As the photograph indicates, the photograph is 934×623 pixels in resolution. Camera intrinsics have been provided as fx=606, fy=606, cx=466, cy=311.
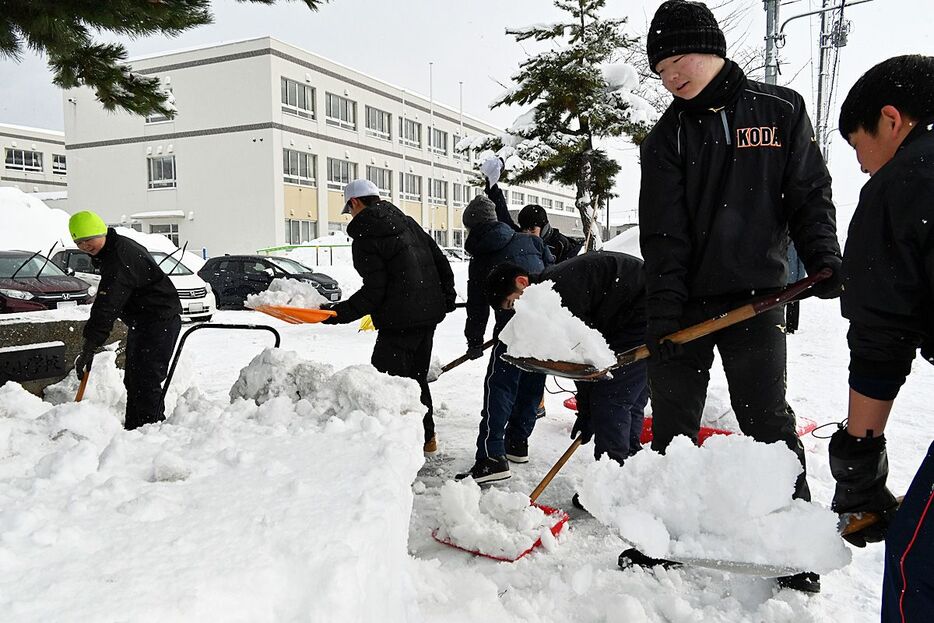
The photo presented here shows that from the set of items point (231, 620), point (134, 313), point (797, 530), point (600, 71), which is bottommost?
point (797, 530)

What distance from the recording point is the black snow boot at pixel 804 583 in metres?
2.28

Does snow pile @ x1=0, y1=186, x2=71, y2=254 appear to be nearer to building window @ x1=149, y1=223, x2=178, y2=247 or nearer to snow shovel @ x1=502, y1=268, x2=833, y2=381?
building window @ x1=149, y1=223, x2=178, y2=247

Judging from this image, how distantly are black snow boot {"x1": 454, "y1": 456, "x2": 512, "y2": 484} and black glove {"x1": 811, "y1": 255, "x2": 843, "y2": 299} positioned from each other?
202cm

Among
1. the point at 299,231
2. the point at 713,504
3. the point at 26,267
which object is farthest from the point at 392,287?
the point at 299,231

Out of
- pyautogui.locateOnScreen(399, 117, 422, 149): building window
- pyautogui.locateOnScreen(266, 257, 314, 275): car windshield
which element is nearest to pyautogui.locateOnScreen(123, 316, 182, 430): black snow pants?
pyautogui.locateOnScreen(266, 257, 314, 275): car windshield

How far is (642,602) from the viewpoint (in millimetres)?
2268

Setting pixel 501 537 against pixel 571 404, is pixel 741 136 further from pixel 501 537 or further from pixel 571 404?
pixel 571 404

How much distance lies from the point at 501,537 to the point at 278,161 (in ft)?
98.9

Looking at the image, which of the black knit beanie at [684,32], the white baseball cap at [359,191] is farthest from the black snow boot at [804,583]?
the white baseball cap at [359,191]

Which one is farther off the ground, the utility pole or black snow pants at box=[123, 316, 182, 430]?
the utility pole

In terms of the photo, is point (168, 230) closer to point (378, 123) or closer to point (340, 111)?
point (340, 111)

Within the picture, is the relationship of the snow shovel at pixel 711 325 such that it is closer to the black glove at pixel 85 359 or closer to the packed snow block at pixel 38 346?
the black glove at pixel 85 359

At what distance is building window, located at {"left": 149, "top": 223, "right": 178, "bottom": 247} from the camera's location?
104 ft

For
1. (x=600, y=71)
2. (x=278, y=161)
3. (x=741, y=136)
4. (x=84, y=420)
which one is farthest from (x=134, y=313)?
(x=278, y=161)
